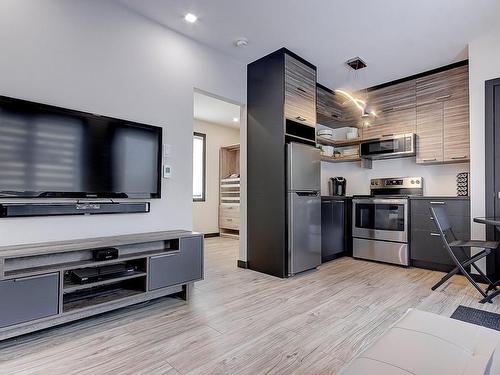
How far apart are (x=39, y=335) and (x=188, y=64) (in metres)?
2.80

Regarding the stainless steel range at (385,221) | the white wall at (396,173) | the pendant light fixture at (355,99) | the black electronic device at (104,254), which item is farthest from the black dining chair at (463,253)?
the black electronic device at (104,254)

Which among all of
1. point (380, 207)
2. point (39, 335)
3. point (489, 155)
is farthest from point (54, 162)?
point (489, 155)

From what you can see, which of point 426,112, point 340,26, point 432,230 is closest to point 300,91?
point 340,26

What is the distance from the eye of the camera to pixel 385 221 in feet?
13.5

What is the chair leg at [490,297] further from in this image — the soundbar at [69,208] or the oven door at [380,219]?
the soundbar at [69,208]

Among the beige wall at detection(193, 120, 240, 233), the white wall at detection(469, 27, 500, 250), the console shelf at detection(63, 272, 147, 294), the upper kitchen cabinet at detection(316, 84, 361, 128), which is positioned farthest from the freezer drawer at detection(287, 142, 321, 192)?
the beige wall at detection(193, 120, 240, 233)

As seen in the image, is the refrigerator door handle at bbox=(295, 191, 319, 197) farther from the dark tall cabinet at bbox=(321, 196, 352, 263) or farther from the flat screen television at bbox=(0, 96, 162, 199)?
the flat screen television at bbox=(0, 96, 162, 199)

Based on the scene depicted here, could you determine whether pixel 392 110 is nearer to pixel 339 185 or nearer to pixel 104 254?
pixel 339 185

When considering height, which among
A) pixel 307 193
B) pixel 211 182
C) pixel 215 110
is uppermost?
pixel 215 110

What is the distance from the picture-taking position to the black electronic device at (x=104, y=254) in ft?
7.30

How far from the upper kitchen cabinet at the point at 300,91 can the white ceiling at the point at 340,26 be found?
154mm

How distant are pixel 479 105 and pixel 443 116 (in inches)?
25.0

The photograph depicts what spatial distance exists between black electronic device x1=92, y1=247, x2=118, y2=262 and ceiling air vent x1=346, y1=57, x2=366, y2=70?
11.7ft

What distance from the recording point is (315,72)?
13.1ft
